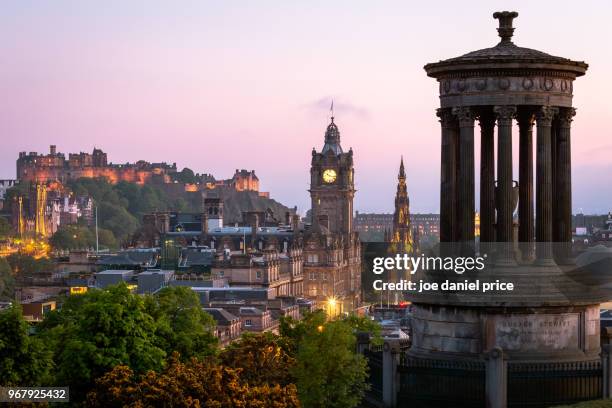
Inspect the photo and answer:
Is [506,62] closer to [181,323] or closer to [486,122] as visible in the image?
[486,122]

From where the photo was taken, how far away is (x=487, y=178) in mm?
59000

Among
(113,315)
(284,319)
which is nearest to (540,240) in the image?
(113,315)

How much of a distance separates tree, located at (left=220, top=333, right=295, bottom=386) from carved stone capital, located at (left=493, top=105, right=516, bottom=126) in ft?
66.4

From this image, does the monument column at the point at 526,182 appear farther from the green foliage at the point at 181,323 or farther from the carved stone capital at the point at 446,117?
the green foliage at the point at 181,323

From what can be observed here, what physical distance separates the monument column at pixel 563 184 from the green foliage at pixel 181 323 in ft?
100

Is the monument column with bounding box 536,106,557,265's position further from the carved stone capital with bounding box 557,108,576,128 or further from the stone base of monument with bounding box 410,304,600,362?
the stone base of monument with bounding box 410,304,600,362

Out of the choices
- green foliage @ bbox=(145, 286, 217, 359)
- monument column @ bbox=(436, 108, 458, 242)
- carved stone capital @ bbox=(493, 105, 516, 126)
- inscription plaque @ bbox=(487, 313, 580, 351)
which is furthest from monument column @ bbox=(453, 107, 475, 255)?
green foliage @ bbox=(145, 286, 217, 359)

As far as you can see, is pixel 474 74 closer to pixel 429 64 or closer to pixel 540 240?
pixel 429 64

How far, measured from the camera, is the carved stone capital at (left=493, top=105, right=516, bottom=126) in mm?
57625

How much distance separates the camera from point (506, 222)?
57594 millimetres

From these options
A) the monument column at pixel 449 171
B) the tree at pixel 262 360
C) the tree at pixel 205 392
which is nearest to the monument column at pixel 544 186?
the monument column at pixel 449 171

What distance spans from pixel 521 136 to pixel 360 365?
10320 mm

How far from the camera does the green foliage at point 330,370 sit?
65.3 meters

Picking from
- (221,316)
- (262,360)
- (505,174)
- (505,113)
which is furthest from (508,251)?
(221,316)
